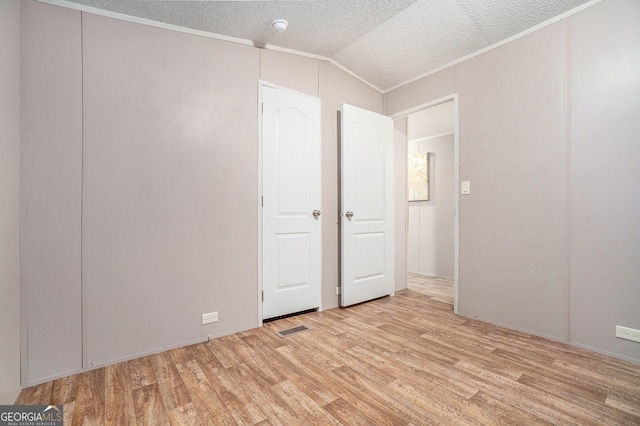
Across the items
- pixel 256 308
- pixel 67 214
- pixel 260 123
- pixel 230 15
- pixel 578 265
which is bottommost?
pixel 256 308

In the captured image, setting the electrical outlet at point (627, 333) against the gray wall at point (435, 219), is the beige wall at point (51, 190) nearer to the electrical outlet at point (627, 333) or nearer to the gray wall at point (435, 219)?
the electrical outlet at point (627, 333)

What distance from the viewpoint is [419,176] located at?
522 cm

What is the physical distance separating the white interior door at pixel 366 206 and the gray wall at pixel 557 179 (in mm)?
856

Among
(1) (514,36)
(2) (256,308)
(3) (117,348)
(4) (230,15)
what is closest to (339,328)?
(2) (256,308)

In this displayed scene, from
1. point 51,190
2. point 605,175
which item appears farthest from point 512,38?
point 51,190

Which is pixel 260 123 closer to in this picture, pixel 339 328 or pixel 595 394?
pixel 339 328

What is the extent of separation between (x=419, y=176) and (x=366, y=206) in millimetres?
2234

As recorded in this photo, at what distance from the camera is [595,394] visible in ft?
5.49

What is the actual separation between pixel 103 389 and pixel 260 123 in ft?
7.16

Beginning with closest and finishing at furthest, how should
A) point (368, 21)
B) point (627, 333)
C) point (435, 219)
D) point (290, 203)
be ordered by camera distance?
point (627, 333) → point (368, 21) → point (290, 203) → point (435, 219)

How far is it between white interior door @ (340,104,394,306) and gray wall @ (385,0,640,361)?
86 centimetres

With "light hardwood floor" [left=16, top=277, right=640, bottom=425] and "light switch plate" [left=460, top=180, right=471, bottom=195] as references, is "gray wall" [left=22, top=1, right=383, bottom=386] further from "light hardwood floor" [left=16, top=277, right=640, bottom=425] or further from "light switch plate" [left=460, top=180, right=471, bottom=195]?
"light switch plate" [left=460, top=180, right=471, bottom=195]

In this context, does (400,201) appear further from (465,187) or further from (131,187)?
(131,187)

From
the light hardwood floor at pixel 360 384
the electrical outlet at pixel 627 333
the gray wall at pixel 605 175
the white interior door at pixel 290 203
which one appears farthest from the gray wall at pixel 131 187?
the electrical outlet at pixel 627 333
